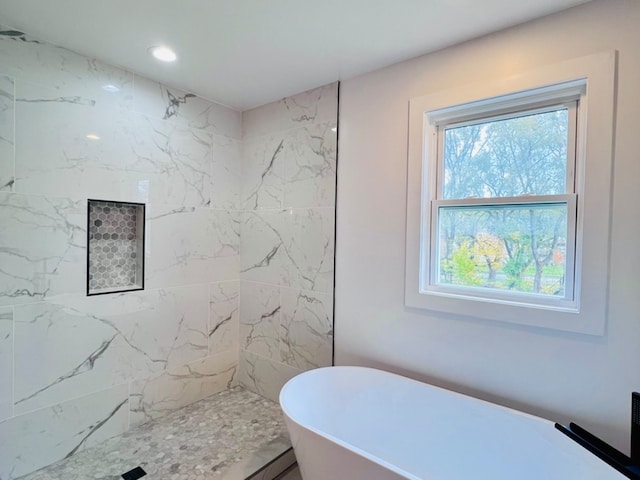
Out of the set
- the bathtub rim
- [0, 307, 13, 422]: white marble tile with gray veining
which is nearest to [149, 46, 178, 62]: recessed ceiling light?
[0, 307, 13, 422]: white marble tile with gray veining

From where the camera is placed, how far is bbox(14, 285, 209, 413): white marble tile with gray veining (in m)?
1.77

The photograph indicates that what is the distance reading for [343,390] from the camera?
1942 mm

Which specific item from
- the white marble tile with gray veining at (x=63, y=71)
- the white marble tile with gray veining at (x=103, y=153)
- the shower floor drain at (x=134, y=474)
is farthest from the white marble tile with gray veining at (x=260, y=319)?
the white marble tile with gray veining at (x=63, y=71)

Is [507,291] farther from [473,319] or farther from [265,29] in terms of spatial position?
[265,29]

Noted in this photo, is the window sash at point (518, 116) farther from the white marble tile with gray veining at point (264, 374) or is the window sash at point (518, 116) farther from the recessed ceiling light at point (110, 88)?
the recessed ceiling light at point (110, 88)

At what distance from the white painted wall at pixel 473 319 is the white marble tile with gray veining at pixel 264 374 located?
21.6 inches

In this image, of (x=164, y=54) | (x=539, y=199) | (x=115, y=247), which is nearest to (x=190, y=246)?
(x=115, y=247)

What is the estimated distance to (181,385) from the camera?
244 centimetres

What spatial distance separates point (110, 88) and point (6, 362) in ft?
5.34

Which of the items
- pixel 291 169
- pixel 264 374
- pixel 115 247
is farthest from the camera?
pixel 264 374

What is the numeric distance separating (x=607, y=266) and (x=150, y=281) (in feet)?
8.30

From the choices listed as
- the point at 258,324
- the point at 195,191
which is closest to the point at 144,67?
the point at 195,191

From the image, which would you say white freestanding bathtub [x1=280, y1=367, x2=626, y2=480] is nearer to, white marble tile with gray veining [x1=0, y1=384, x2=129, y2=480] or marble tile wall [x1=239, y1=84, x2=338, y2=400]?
marble tile wall [x1=239, y1=84, x2=338, y2=400]

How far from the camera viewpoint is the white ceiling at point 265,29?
4.90 feet
